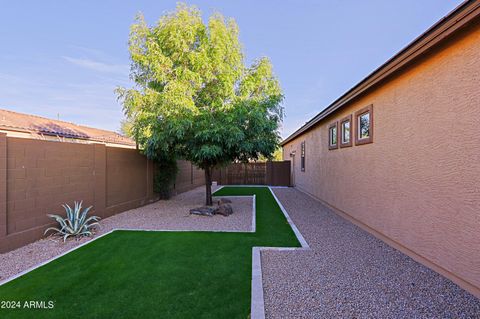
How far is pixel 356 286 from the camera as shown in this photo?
348 cm

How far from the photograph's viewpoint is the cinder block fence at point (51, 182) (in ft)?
15.5

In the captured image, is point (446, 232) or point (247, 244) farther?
point (247, 244)

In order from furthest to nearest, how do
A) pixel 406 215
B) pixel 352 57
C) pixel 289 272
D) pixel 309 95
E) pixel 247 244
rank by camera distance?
pixel 309 95 < pixel 352 57 < pixel 247 244 < pixel 406 215 < pixel 289 272

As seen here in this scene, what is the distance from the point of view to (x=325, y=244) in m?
5.30

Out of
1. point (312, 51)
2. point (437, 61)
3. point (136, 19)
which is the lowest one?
point (437, 61)

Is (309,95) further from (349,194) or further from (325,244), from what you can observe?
(325,244)

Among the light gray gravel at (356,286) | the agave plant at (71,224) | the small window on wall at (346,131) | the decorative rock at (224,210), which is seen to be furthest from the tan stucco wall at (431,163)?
the agave plant at (71,224)

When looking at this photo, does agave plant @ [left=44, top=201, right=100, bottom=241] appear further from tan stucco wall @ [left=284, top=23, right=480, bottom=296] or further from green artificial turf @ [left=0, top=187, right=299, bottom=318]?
tan stucco wall @ [left=284, top=23, right=480, bottom=296]

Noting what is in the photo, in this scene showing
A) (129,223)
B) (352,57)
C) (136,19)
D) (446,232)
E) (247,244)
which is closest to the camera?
(446,232)

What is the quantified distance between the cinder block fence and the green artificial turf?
4.43 ft

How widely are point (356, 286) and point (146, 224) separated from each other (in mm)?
5671

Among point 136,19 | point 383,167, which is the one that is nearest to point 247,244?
point 383,167

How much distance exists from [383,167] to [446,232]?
6.85ft

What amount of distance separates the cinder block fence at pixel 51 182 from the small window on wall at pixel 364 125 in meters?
7.65
